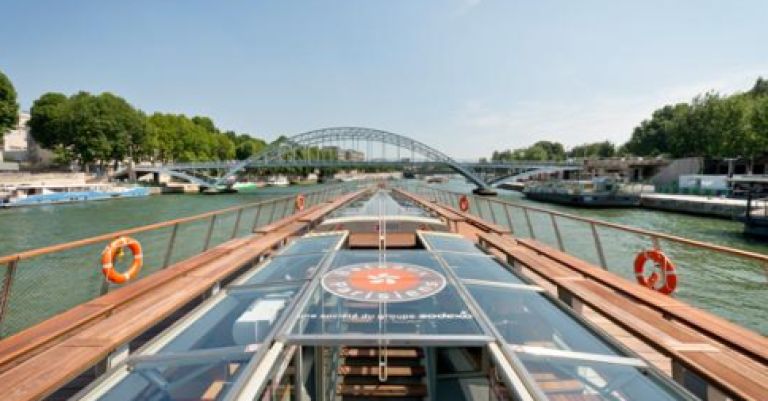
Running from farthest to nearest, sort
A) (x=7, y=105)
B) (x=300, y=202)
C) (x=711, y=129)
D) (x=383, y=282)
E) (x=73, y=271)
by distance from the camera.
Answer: (x=711, y=129) < (x=7, y=105) < (x=300, y=202) < (x=73, y=271) < (x=383, y=282)

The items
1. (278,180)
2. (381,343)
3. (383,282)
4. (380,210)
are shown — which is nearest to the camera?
(381,343)

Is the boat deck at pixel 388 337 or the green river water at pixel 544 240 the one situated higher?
the boat deck at pixel 388 337

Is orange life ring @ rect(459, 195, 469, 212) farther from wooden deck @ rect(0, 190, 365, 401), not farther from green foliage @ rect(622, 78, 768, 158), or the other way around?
green foliage @ rect(622, 78, 768, 158)

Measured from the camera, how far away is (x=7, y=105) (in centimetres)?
5000

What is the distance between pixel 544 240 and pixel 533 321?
1970 cm

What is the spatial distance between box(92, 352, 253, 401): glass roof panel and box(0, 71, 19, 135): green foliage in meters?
66.6

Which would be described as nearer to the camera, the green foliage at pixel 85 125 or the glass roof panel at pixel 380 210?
the glass roof panel at pixel 380 210

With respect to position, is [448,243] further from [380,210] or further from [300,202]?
[300,202]

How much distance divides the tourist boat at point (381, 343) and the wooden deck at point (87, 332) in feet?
1.51

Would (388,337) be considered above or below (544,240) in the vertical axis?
above

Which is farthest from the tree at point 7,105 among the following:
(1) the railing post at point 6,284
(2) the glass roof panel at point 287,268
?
(2) the glass roof panel at point 287,268

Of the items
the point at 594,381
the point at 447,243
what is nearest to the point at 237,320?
the point at 594,381

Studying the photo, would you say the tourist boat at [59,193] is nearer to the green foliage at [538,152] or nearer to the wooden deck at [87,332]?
the wooden deck at [87,332]

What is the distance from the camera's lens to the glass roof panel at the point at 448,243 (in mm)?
4934
